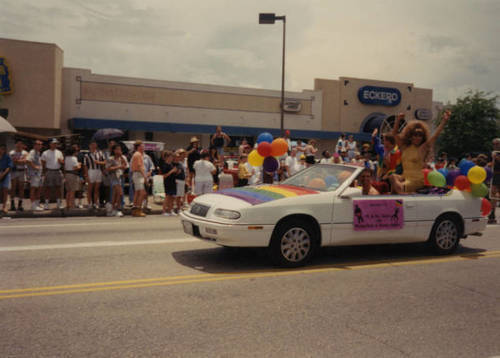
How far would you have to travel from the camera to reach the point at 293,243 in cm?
639

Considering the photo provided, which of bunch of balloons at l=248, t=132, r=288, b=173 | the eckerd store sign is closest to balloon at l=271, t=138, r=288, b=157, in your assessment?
bunch of balloons at l=248, t=132, r=288, b=173

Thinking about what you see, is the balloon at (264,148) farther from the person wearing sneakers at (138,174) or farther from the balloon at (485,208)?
the balloon at (485,208)

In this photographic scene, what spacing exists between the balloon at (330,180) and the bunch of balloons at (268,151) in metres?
2.90

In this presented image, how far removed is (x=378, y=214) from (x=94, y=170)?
8669mm

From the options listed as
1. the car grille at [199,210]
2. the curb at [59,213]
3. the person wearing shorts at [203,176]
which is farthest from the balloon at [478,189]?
the curb at [59,213]

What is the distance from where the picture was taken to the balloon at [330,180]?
6.88 metres

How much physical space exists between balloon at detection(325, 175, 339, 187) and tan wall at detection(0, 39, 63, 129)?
25805mm

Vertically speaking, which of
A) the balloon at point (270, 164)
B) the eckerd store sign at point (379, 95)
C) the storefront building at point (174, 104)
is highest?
the eckerd store sign at point (379, 95)

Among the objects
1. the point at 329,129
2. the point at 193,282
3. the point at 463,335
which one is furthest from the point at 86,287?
the point at 329,129

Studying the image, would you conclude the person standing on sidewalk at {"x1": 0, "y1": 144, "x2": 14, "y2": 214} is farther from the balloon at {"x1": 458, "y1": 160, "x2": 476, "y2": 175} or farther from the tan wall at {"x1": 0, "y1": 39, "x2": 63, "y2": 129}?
the tan wall at {"x1": 0, "y1": 39, "x2": 63, "y2": 129}

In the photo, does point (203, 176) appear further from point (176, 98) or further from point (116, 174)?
point (176, 98)

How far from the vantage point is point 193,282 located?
18.5 ft

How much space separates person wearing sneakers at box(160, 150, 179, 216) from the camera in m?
12.9

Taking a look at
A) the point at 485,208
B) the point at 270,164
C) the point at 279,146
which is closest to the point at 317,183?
the point at 279,146
